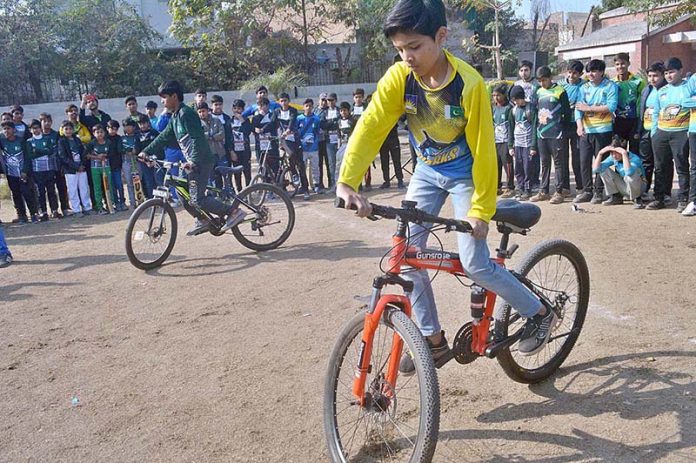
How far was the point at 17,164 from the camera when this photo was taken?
11469 mm

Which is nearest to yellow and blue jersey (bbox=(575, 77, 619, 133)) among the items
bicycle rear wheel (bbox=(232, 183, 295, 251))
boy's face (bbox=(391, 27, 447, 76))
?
bicycle rear wheel (bbox=(232, 183, 295, 251))

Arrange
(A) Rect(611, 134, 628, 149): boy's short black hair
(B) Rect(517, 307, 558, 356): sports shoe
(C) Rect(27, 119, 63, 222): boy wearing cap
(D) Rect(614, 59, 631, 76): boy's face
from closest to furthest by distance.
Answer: (B) Rect(517, 307, 558, 356): sports shoe < (A) Rect(611, 134, 628, 149): boy's short black hair < (D) Rect(614, 59, 631, 76): boy's face < (C) Rect(27, 119, 63, 222): boy wearing cap

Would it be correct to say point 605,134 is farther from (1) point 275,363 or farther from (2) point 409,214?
(2) point 409,214

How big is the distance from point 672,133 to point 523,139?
8.08ft

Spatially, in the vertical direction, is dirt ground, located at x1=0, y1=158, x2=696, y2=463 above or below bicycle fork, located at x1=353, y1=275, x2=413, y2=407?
below

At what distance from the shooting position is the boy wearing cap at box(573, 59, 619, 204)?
9.38m

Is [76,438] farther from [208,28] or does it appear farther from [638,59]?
[638,59]

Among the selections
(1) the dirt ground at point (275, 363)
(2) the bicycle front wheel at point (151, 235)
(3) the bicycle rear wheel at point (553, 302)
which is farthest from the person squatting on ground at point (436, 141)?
(2) the bicycle front wheel at point (151, 235)

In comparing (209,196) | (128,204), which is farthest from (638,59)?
(209,196)

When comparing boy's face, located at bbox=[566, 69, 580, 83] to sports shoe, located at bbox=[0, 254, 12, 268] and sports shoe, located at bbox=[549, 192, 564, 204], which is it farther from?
sports shoe, located at bbox=[0, 254, 12, 268]

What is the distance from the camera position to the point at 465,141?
11.3ft

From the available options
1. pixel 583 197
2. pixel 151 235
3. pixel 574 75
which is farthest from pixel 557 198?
pixel 151 235

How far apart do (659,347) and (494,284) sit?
1.74 meters

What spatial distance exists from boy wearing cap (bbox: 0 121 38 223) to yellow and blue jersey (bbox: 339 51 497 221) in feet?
32.9
